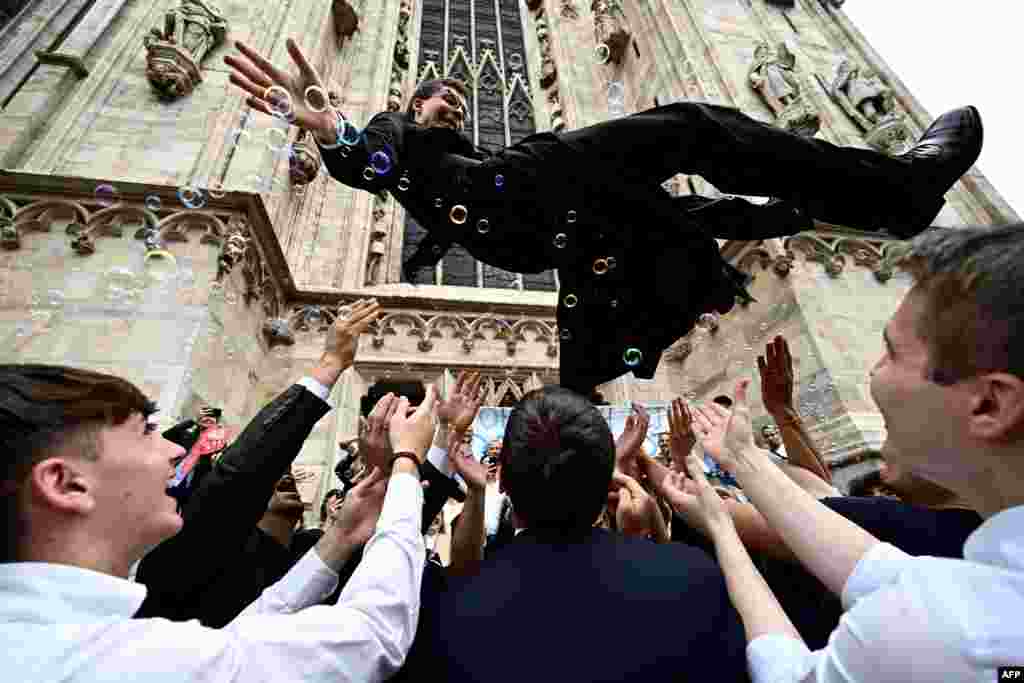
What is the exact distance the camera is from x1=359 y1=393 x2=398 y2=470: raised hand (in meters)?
1.31

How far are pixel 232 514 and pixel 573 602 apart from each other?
2.88 feet

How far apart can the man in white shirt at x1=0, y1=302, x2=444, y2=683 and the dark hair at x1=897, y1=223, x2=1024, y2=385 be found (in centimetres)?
93

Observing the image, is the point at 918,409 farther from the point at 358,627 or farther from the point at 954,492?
the point at 358,627

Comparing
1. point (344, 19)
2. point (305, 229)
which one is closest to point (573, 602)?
point (305, 229)

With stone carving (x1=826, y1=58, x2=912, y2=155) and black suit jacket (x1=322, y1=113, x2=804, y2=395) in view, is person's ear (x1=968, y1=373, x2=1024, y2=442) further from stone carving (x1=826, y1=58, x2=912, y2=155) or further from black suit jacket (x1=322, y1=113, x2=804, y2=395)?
stone carving (x1=826, y1=58, x2=912, y2=155)

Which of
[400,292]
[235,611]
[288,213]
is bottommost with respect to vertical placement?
[400,292]

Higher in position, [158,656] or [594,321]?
[158,656]

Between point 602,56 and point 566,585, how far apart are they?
32.3 ft

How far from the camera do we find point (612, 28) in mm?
8289

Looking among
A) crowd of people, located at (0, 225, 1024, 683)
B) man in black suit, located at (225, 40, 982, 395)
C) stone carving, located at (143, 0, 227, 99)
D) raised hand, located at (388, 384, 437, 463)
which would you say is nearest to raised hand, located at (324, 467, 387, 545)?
crowd of people, located at (0, 225, 1024, 683)

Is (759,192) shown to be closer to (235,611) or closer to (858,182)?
(858,182)

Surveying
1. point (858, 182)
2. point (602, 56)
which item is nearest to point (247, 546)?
point (858, 182)

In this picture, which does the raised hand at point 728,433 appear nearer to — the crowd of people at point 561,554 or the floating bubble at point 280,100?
the crowd of people at point 561,554

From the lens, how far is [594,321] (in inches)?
74.4
